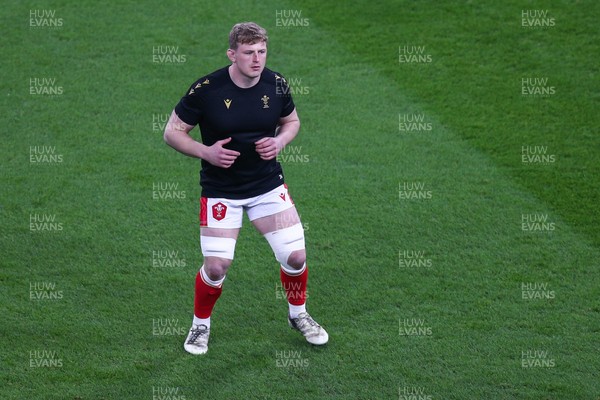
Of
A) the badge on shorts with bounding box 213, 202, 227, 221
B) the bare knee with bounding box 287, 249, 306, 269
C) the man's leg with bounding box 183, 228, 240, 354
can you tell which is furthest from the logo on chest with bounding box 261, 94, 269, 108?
the bare knee with bounding box 287, 249, 306, 269

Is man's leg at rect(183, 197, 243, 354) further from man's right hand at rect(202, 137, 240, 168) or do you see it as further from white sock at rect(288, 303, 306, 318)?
white sock at rect(288, 303, 306, 318)

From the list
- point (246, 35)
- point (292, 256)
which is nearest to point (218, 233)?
point (292, 256)

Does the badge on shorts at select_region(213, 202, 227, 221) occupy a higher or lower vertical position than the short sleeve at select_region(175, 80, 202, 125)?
lower

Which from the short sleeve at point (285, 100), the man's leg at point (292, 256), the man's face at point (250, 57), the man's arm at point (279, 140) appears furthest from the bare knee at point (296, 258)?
the man's face at point (250, 57)

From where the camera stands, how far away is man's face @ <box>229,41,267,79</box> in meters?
6.71

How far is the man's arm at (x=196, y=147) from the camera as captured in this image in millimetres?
6781

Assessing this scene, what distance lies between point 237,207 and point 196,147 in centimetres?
57

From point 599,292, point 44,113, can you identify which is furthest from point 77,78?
point 599,292

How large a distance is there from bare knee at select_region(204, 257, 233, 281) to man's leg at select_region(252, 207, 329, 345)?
358 mm

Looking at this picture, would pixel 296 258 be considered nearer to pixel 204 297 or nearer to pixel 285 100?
pixel 204 297

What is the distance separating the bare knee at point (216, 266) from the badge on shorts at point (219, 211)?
29cm

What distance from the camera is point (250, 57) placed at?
6.72m

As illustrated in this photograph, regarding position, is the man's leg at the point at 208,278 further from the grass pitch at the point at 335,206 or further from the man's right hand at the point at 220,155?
the man's right hand at the point at 220,155

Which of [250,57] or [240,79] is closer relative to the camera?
[250,57]
